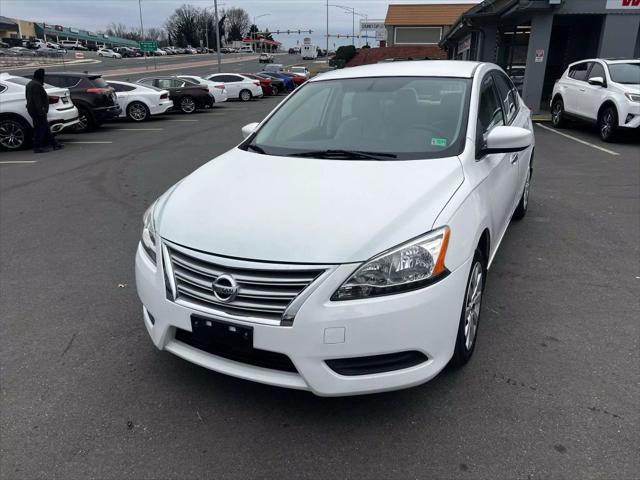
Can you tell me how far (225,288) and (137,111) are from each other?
16538mm

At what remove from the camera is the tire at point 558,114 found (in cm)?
1369

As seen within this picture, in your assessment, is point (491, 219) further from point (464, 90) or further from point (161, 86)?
point (161, 86)

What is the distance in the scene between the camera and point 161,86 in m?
19.9

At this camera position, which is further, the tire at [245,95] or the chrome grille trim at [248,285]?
the tire at [245,95]

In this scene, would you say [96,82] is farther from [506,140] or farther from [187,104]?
[506,140]

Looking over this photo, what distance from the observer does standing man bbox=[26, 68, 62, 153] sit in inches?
420

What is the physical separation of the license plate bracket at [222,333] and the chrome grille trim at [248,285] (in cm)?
4

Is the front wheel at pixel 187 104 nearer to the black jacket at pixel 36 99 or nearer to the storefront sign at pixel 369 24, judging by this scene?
the black jacket at pixel 36 99

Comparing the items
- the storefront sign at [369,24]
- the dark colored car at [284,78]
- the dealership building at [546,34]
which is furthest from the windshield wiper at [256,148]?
the storefront sign at [369,24]

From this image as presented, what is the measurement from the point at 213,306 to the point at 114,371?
1081 mm

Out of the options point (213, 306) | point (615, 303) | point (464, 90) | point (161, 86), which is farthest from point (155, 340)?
point (161, 86)

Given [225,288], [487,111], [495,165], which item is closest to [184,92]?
[487,111]

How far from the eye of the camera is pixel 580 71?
42.1 feet

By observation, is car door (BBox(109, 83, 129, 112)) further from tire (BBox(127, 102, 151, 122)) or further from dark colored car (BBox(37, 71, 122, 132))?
dark colored car (BBox(37, 71, 122, 132))
